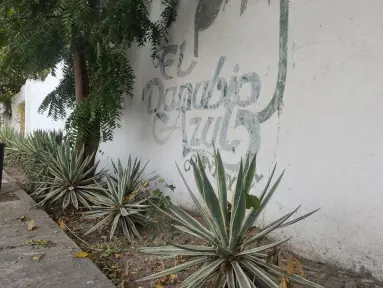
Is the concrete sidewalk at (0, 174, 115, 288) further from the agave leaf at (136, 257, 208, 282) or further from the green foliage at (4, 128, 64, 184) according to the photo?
the green foliage at (4, 128, 64, 184)

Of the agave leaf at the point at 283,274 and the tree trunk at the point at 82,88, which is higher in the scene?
the tree trunk at the point at 82,88

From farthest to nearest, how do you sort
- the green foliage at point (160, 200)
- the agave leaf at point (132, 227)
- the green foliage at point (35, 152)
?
the green foliage at point (35, 152)
the agave leaf at point (132, 227)
the green foliage at point (160, 200)

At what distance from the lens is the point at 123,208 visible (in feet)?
13.2

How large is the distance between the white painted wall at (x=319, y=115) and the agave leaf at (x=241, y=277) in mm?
1117

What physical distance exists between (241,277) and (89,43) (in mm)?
4282

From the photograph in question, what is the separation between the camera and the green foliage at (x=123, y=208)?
4008 millimetres

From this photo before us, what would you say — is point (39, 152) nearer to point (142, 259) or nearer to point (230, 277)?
point (142, 259)

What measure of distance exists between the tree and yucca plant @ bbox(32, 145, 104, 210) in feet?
1.31

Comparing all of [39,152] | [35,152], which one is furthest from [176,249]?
[35,152]

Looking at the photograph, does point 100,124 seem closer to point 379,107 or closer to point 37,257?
point 37,257

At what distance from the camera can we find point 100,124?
5.39 m

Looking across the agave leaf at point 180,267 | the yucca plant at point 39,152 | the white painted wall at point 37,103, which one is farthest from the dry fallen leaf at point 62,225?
the white painted wall at point 37,103

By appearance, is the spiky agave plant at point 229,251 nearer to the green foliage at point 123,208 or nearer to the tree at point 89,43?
the green foliage at point 123,208

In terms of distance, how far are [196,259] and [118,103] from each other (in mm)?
3314
